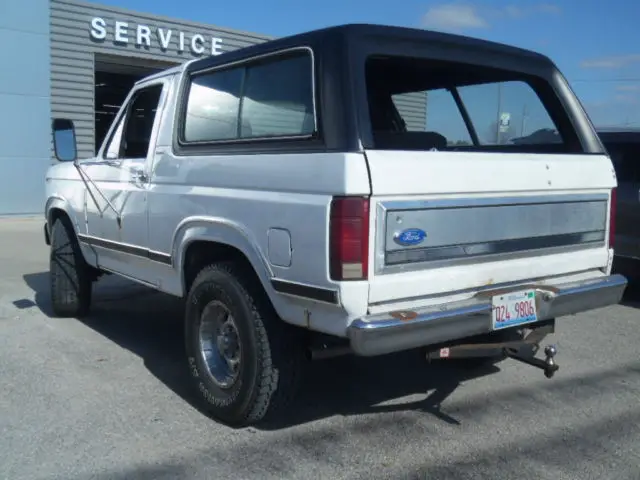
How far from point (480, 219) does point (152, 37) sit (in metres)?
14.9

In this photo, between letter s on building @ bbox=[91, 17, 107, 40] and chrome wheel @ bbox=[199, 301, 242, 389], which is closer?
chrome wheel @ bbox=[199, 301, 242, 389]

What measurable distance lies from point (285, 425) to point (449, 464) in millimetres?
995

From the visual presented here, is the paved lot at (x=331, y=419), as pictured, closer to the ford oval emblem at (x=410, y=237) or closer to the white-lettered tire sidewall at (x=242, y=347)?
the white-lettered tire sidewall at (x=242, y=347)

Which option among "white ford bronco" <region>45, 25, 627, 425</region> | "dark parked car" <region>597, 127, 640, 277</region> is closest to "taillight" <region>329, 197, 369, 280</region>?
"white ford bronco" <region>45, 25, 627, 425</region>

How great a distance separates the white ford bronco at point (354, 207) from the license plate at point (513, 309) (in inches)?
0.5

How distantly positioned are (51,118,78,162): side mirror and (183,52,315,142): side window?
1.40 metres

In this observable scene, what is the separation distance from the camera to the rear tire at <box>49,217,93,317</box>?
20.4 feet

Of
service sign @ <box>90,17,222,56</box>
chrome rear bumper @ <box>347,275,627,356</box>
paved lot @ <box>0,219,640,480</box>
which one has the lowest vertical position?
paved lot @ <box>0,219,640,480</box>

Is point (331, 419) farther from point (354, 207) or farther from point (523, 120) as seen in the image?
point (523, 120)

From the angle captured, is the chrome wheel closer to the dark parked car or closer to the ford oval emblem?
the ford oval emblem

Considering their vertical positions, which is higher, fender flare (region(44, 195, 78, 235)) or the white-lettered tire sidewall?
fender flare (region(44, 195, 78, 235))

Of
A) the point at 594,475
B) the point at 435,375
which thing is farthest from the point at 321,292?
the point at 435,375

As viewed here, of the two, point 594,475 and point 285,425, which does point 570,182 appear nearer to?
point 594,475

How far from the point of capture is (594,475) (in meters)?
3.40
